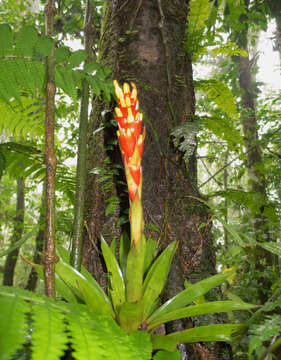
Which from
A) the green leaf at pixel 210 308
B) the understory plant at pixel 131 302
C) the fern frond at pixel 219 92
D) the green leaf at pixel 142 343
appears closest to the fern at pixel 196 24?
the fern frond at pixel 219 92

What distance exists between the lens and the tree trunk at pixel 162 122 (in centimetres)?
153

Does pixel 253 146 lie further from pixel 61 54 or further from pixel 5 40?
pixel 5 40

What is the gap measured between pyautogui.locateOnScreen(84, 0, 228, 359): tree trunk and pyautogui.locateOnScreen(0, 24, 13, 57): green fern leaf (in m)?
0.76

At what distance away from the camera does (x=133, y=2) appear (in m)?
1.96

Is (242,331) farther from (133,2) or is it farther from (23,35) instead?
(133,2)

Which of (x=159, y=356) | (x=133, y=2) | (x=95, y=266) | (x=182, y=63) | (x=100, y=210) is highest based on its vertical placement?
(x=133, y=2)

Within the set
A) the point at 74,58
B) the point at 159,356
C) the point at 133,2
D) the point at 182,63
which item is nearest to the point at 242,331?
the point at 159,356

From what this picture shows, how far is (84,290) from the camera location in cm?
104

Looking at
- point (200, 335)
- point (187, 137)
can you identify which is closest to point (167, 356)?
point (200, 335)

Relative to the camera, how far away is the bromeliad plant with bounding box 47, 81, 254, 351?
37.5 inches

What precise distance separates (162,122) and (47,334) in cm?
→ 144

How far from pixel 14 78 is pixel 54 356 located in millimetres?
996

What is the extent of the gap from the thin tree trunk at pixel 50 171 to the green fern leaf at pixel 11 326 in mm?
393

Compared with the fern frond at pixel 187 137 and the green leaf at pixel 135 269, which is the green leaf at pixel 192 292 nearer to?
the green leaf at pixel 135 269
